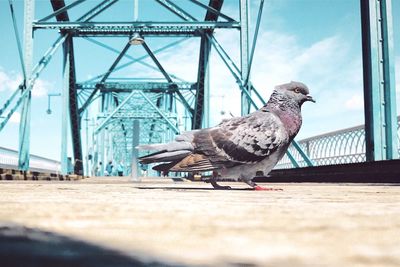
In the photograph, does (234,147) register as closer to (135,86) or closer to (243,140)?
(243,140)

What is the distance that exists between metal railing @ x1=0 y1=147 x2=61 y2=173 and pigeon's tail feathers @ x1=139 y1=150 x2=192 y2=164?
19168mm

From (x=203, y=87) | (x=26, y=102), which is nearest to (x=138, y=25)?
(x=26, y=102)

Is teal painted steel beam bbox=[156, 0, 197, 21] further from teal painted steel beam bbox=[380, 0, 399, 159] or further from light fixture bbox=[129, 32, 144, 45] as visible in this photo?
teal painted steel beam bbox=[380, 0, 399, 159]

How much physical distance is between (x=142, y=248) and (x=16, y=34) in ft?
42.2

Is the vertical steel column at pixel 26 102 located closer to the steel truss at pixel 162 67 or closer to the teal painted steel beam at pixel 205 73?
the steel truss at pixel 162 67

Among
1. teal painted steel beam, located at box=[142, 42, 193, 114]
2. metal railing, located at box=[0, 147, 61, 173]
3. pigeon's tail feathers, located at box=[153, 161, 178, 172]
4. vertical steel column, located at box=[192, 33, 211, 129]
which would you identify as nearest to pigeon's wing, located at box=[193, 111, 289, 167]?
pigeon's tail feathers, located at box=[153, 161, 178, 172]

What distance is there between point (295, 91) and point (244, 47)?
11.0m

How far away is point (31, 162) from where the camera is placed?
94.8 feet

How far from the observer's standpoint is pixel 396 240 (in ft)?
2.58

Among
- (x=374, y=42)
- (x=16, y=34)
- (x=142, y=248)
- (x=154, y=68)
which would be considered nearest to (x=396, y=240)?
(x=142, y=248)

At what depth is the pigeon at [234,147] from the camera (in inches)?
166

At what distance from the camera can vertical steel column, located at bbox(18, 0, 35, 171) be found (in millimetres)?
15141

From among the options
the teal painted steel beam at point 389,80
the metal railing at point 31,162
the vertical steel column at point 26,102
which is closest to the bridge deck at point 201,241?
the teal painted steel beam at point 389,80

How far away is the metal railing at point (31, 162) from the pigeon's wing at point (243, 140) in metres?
19.3
